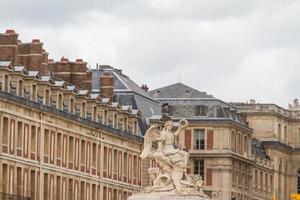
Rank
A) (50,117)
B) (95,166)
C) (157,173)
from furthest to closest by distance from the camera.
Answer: (95,166) < (50,117) < (157,173)

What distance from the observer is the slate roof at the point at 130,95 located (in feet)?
544

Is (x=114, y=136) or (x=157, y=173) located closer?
(x=157, y=173)

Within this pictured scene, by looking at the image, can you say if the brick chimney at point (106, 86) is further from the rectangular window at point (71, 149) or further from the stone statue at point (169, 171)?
the stone statue at point (169, 171)

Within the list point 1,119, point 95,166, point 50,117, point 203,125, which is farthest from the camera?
point 203,125

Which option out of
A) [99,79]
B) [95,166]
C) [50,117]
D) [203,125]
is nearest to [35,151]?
[50,117]

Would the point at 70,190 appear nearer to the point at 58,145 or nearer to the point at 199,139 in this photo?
the point at 58,145

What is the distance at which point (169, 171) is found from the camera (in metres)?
85.8

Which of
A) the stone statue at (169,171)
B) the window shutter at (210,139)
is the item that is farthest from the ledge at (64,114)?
the window shutter at (210,139)

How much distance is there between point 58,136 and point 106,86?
25.9 meters

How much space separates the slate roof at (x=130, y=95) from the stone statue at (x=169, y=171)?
7533 centimetres

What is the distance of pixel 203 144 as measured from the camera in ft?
653

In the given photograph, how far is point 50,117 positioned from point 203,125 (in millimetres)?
66109

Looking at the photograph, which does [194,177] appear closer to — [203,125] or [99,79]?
[99,79]

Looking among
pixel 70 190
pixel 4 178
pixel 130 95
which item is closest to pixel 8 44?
pixel 4 178
